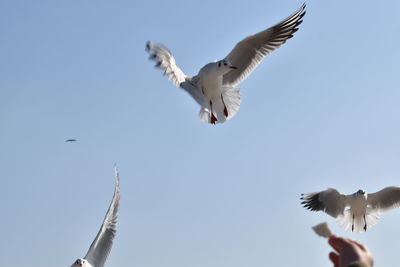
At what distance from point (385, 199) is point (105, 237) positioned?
4.70 metres

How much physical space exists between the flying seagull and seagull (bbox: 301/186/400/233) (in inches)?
132

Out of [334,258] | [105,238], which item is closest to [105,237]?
[105,238]

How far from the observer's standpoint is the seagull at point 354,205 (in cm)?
1220

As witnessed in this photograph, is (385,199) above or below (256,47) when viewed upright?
below

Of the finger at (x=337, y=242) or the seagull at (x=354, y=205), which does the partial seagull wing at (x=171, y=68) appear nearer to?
the seagull at (x=354, y=205)

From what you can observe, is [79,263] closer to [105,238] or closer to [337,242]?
[105,238]

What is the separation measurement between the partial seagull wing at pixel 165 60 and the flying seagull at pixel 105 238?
65.3 inches

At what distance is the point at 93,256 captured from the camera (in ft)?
32.5

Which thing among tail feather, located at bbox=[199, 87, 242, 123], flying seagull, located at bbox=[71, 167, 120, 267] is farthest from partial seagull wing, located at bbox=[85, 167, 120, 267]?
tail feather, located at bbox=[199, 87, 242, 123]

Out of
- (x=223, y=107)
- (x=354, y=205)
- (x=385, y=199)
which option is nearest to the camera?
(x=223, y=107)

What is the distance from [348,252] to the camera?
128 centimetres

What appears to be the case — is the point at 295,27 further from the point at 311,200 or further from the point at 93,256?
the point at 93,256

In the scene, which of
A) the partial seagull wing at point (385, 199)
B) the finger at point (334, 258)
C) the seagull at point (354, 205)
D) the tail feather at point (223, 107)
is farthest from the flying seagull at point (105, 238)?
the finger at point (334, 258)

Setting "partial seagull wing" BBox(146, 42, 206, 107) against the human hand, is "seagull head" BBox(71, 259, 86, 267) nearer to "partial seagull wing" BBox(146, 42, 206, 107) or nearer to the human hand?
"partial seagull wing" BBox(146, 42, 206, 107)
